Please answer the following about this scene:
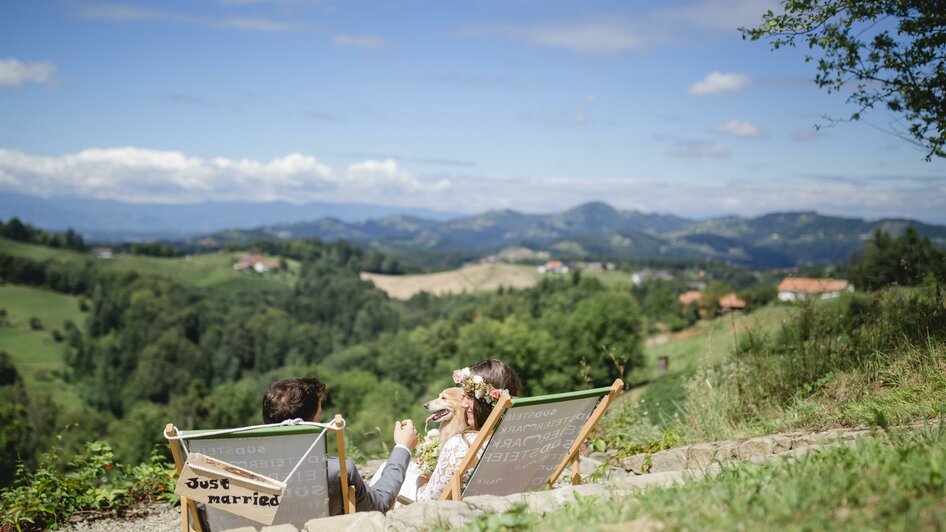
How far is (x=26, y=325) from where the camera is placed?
284 feet

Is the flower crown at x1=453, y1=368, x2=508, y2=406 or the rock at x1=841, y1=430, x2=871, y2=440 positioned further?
the flower crown at x1=453, y1=368, x2=508, y2=406

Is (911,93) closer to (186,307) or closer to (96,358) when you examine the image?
(96,358)

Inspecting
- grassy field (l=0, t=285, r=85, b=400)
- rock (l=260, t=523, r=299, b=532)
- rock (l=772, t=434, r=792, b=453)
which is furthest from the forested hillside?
rock (l=260, t=523, r=299, b=532)

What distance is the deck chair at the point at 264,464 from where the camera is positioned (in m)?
3.24

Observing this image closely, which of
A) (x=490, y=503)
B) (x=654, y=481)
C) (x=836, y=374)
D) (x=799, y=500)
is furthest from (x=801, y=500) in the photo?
(x=836, y=374)

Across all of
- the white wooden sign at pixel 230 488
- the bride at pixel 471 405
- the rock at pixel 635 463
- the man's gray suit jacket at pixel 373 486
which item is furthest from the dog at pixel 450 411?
the rock at pixel 635 463

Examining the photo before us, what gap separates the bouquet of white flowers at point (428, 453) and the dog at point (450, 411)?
282mm

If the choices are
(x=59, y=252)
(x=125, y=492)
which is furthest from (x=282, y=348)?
(x=125, y=492)

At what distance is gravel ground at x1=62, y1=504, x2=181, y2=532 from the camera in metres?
5.03

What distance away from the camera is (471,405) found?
4254 millimetres

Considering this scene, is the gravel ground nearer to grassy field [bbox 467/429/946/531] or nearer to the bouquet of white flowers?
the bouquet of white flowers

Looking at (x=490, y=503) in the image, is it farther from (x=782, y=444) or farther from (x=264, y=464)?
(x=782, y=444)

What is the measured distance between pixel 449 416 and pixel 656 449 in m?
2.49

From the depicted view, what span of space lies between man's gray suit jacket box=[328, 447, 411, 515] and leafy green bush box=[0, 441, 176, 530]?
2.59 metres
